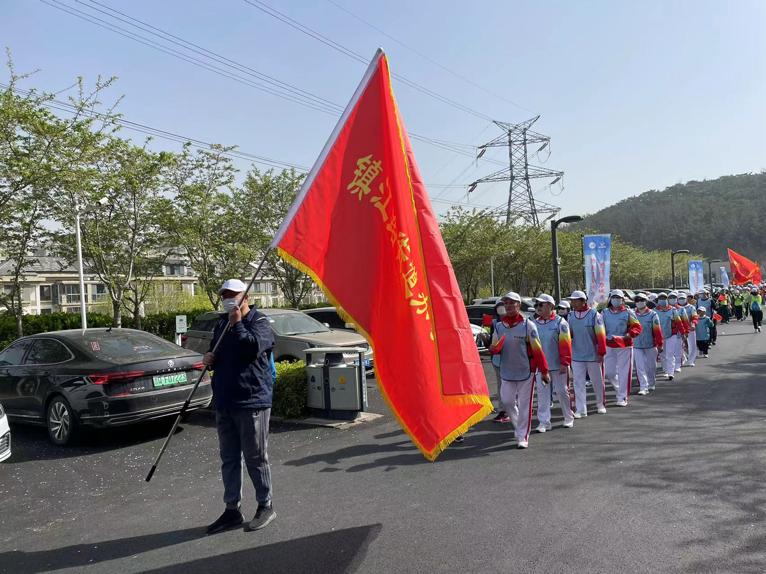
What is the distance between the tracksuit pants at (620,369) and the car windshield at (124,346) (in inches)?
269

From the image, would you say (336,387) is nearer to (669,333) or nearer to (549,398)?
(549,398)

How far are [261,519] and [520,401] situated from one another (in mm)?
3607

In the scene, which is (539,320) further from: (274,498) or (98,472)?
(98,472)

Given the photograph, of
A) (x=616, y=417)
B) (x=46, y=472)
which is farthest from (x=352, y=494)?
(x=616, y=417)

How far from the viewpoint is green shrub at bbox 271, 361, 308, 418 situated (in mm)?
9164

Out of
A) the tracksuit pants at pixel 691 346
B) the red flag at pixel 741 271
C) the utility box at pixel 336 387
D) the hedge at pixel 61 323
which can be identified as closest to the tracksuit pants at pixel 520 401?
the utility box at pixel 336 387

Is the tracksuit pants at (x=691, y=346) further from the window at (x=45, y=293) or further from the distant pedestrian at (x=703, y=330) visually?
the window at (x=45, y=293)

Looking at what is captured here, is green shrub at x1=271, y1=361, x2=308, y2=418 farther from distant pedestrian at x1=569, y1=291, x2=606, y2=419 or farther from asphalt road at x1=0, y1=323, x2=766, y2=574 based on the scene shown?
distant pedestrian at x1=569, y1=291, x2=606, y2=419

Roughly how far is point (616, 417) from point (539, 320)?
1.87 metres

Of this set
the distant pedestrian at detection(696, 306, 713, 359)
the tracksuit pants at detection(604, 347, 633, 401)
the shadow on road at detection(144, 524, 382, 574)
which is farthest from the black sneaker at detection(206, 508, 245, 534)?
the distant pedestrian at detection(696, 306, 713, 359)

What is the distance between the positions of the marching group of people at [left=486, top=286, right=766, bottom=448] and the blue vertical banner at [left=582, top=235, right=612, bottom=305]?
219cm

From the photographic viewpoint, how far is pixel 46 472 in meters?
6.88

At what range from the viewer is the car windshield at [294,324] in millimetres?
12781

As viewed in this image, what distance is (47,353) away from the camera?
8352 millimetres
